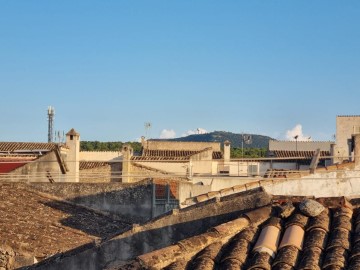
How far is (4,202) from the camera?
22.4 m

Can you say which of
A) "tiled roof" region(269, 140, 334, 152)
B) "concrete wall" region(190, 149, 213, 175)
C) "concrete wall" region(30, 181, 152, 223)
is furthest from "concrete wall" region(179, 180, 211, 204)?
"tiled roof" region(269, 140, 334, 152)

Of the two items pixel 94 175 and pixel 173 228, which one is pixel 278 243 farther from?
pixel 94 175

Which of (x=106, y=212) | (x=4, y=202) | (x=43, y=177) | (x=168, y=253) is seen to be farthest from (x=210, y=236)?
(x=43, y=177)

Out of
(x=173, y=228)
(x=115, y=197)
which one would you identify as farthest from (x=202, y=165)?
(x=173, y=228)

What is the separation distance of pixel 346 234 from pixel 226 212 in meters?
1.92

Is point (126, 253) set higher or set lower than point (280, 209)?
lower

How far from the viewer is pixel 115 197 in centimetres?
2512

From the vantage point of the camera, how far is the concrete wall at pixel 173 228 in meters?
11.0

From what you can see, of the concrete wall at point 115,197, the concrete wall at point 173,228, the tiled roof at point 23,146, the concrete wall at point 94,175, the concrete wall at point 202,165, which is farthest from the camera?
the concrete wall at point 202,165

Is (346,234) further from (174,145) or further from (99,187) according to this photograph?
(174,145)

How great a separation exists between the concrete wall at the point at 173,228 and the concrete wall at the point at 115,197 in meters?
13.4

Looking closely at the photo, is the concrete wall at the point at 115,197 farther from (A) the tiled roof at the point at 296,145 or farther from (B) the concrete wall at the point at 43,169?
(A) the tiled roof at the point at 296,145

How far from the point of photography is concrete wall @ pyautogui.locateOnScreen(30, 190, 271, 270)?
11.0m

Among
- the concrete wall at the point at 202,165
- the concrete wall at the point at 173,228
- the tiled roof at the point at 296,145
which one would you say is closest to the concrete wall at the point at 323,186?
the concrete wall at the point at 173,228
